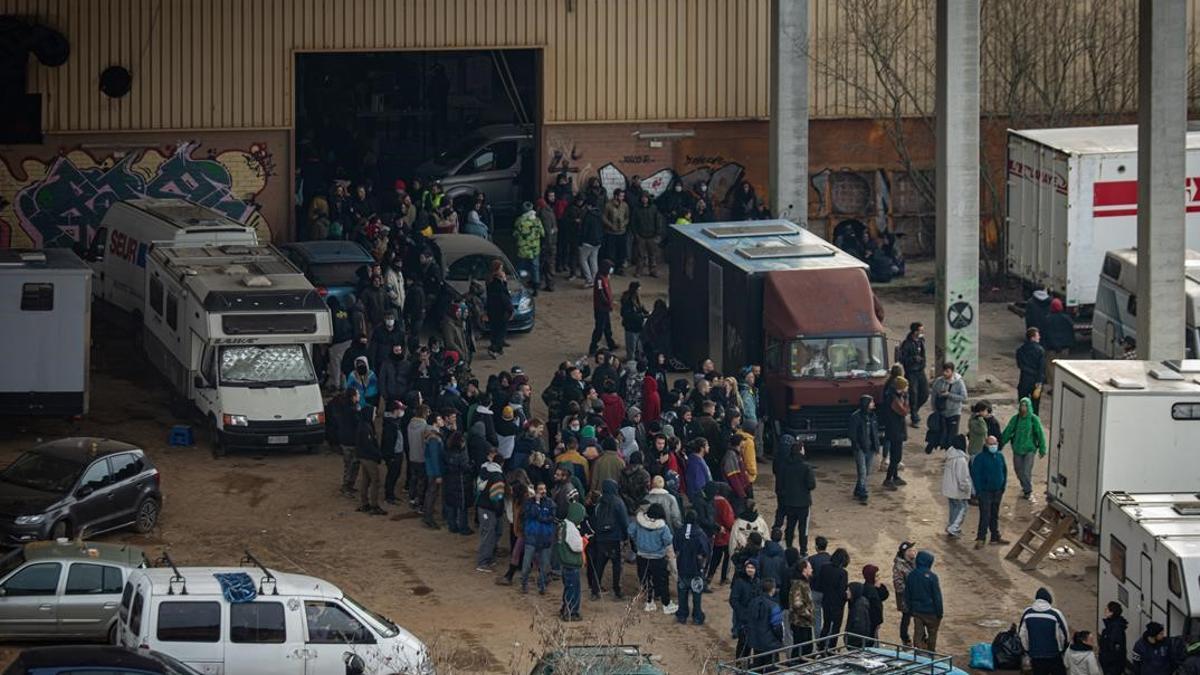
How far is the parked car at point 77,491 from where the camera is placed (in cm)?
2708

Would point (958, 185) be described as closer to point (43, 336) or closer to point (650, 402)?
point (650, 402)

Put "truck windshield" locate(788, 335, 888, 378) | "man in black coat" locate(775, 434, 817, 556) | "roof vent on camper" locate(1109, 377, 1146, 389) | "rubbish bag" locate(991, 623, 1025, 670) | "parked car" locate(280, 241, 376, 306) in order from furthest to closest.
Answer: "parked car" locate(280, 241, 376, 306)
"truck windshield" locate(788, 335, 888, 378)
"man in black coat" locate(775, 434, 817, 556)
"roof vent on camper" locate(1109, 377, 1146, 389)
"rubbish bag" locate(991, 623, 1025, 670)

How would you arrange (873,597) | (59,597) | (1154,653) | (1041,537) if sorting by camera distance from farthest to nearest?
1. (1041,537)
2. (59,597)
3. (873,597)
4. (1154,653)

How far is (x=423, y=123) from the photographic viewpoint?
53188mm

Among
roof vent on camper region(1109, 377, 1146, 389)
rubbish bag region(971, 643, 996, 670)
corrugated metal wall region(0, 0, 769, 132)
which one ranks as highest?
corrugated metal wall region(0, 0, 769, 132)

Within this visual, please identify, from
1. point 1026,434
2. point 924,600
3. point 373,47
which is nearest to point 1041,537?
point 1026,434

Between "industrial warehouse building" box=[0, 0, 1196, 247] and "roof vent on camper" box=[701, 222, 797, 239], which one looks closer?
"roof vent on camper" box=[701, 222, 797, 239]

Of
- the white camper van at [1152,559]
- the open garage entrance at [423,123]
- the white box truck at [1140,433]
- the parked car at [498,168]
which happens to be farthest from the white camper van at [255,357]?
the parked car at [498,168]

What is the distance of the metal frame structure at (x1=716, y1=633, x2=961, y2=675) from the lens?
20781 mm

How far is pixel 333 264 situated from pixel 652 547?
1309cm

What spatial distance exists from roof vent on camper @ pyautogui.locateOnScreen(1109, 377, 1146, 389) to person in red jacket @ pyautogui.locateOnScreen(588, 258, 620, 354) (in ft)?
38.7

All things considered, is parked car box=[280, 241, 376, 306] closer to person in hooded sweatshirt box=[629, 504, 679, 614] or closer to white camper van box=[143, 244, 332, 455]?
white camper van box=[143, 244, 332, 455]

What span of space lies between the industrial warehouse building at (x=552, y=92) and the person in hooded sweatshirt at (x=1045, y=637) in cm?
2093

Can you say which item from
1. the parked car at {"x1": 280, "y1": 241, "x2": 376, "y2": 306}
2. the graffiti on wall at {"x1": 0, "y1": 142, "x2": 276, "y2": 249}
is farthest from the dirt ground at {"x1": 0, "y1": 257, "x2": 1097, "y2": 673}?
the graffiti on wall at {"x1": 0, "y1": 142, "x2": 276, "y2": 249}
